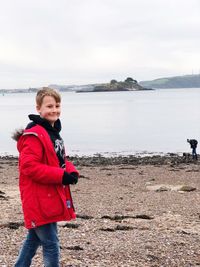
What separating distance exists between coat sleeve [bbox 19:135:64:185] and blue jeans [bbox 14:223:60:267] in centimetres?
51

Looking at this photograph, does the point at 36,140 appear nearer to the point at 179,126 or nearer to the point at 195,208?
the point at 195,208

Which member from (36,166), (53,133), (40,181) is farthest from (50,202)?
(53,133)

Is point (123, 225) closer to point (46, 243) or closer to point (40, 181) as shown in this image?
point (46, 243)

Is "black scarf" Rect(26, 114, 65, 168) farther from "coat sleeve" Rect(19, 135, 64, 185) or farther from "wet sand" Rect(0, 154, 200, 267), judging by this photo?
"wet sand" Rect(0, 154, 200, 267)

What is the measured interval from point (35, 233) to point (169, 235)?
4480mm

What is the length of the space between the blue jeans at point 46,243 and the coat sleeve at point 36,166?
511mm

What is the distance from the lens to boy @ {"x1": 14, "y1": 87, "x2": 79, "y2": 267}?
4.78 m

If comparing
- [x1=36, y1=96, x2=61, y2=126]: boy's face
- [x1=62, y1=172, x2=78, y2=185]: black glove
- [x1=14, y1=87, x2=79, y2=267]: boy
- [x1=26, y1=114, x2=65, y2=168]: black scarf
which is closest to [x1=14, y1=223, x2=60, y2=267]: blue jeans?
[x1=14, y1=87, x2=79, y2=267]: boy

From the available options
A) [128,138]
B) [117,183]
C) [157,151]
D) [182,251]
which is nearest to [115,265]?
[182,251]

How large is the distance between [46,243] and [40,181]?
695 mm

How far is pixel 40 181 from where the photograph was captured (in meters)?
4.78

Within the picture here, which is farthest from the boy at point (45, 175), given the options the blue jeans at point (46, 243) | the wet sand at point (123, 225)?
the wet sand at point (123, 225)

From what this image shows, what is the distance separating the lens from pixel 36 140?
4.81 metres

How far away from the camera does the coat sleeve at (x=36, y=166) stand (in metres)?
4.74
